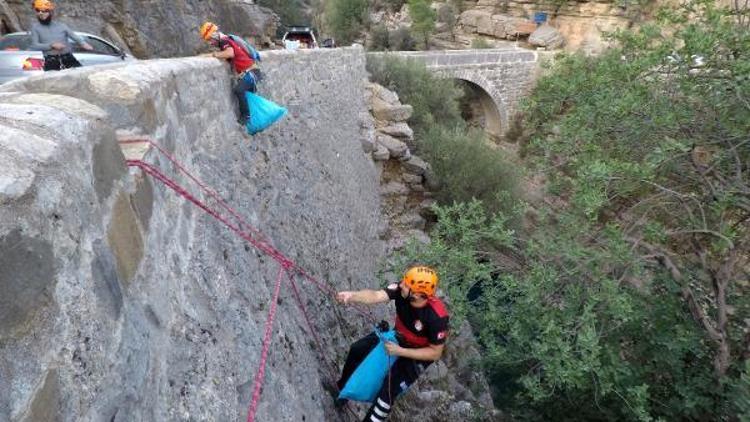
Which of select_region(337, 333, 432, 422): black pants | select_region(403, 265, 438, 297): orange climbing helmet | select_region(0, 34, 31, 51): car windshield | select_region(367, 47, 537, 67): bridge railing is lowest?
select_region(337, 333, 432, 422): black pants

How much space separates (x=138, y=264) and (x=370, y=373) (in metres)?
2.20

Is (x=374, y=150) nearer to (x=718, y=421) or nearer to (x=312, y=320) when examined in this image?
(x=312, y=320)

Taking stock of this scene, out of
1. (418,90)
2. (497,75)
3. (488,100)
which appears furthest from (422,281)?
(488,100)

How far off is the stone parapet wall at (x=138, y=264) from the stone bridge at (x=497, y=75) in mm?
18364

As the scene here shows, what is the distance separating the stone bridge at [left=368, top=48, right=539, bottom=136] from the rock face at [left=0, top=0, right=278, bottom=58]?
1006 cm

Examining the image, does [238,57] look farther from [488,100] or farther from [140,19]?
[488,100]

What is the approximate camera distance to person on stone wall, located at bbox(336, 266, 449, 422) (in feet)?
11.2

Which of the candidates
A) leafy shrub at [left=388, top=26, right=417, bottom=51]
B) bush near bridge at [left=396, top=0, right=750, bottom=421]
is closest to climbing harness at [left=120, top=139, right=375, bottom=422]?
bush near bridge at [left=396, top=0, right=750, bottom=421]

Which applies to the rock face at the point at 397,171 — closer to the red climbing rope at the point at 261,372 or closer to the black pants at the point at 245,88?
the black pants at the point at 245,88

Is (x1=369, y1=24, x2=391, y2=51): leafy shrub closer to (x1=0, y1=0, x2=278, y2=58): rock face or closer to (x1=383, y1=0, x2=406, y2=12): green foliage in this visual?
(x1=383, y1=0, x2=406, y2=12): green foliage

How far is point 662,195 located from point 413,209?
6882 millimetres

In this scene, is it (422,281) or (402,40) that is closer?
(422,281)

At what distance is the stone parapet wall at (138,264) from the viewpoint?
1.21 metres

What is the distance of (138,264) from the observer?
1858 mm
